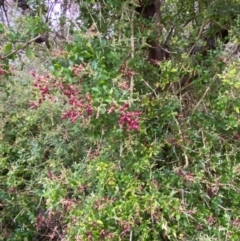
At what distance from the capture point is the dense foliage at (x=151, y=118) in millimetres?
1056

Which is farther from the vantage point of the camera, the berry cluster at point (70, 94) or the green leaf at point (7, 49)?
the green leaf at point (7, 49)

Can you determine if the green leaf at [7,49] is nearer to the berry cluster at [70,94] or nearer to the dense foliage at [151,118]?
the dense foliage at [151,118]

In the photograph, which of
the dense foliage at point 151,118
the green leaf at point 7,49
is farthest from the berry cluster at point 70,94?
the green leaf at point 7,49

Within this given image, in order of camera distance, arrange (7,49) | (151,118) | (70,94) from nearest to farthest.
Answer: (70,94) < (7,49) < (151,118)

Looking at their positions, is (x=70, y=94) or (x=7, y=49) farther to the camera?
(x=7, y=49)

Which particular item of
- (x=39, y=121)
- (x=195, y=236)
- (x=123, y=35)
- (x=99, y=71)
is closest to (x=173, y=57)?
(x=123, y=35)

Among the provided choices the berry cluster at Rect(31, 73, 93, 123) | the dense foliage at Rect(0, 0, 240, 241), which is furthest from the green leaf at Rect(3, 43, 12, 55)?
the berry cluster at Rect(31, 73, 93, 123)

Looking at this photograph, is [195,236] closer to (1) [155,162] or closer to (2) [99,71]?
(1) [155,162]

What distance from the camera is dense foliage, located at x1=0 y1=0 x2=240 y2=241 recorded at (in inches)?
41.6

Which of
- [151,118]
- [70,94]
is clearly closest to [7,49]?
[70,94]

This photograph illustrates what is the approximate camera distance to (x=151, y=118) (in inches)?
49.8

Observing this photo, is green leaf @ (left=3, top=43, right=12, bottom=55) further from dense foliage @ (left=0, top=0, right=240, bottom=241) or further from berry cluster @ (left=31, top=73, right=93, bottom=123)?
berry cluster @ (left=31, top=73, right=93, bottom=123)

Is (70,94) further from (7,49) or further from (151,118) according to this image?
(151,118)

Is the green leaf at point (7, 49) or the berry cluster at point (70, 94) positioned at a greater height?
the green leaf at point (7, 49)
